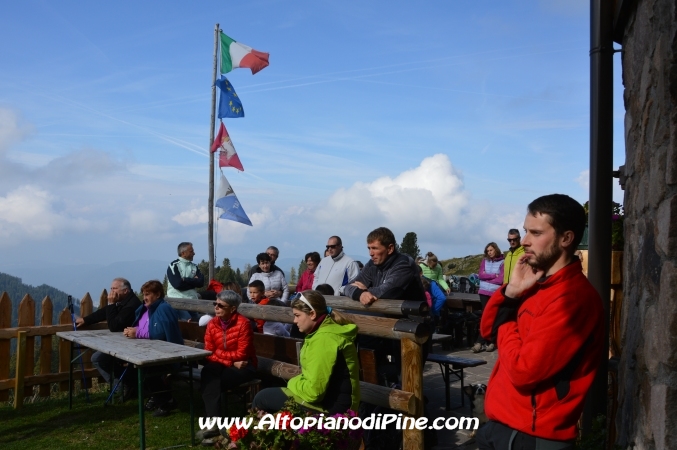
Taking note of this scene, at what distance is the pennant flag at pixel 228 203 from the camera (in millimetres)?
12469

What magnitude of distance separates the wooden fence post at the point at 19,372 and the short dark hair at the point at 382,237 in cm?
508

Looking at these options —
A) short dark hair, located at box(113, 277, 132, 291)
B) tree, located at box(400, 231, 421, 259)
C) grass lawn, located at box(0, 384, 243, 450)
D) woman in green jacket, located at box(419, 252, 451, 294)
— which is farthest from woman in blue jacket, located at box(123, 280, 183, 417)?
tree, located at box(400, 231, 421, 259)

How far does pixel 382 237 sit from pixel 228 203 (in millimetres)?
7338

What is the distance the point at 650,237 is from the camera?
2779 mm

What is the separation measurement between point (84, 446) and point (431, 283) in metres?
6.33

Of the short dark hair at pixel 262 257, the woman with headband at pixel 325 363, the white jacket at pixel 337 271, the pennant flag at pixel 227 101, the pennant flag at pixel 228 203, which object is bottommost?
the woman with headband at pixel 325 363

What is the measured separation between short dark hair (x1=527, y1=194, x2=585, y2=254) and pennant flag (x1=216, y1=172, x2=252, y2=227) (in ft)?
34.1

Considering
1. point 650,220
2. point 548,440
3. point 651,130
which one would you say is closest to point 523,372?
point 548,440

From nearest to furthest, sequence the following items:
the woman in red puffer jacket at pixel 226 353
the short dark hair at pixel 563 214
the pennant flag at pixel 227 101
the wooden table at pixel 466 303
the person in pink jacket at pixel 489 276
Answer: the short dark hair at pixel 563 214 < the woman in red puffer jacket at pixel 226 353 < the person in pink jacket at pixel 489 276 < the wooden table at pixel 466 303 < the pennant flag at pixel 227 101

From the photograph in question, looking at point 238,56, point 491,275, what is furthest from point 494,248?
point 238,56

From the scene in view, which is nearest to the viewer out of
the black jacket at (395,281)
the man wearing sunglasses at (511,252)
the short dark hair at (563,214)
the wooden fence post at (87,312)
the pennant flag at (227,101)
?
the short dark hair at (563,214)

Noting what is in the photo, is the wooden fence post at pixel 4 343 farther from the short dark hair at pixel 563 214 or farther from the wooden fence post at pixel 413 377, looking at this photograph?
the short dark hair at pixel 563 214

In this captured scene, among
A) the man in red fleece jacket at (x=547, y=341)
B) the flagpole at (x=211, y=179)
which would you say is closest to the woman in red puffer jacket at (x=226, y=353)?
the man in red fleece jacket at (x=547, y=341)

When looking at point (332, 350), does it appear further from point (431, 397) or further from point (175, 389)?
point (175, 389)
